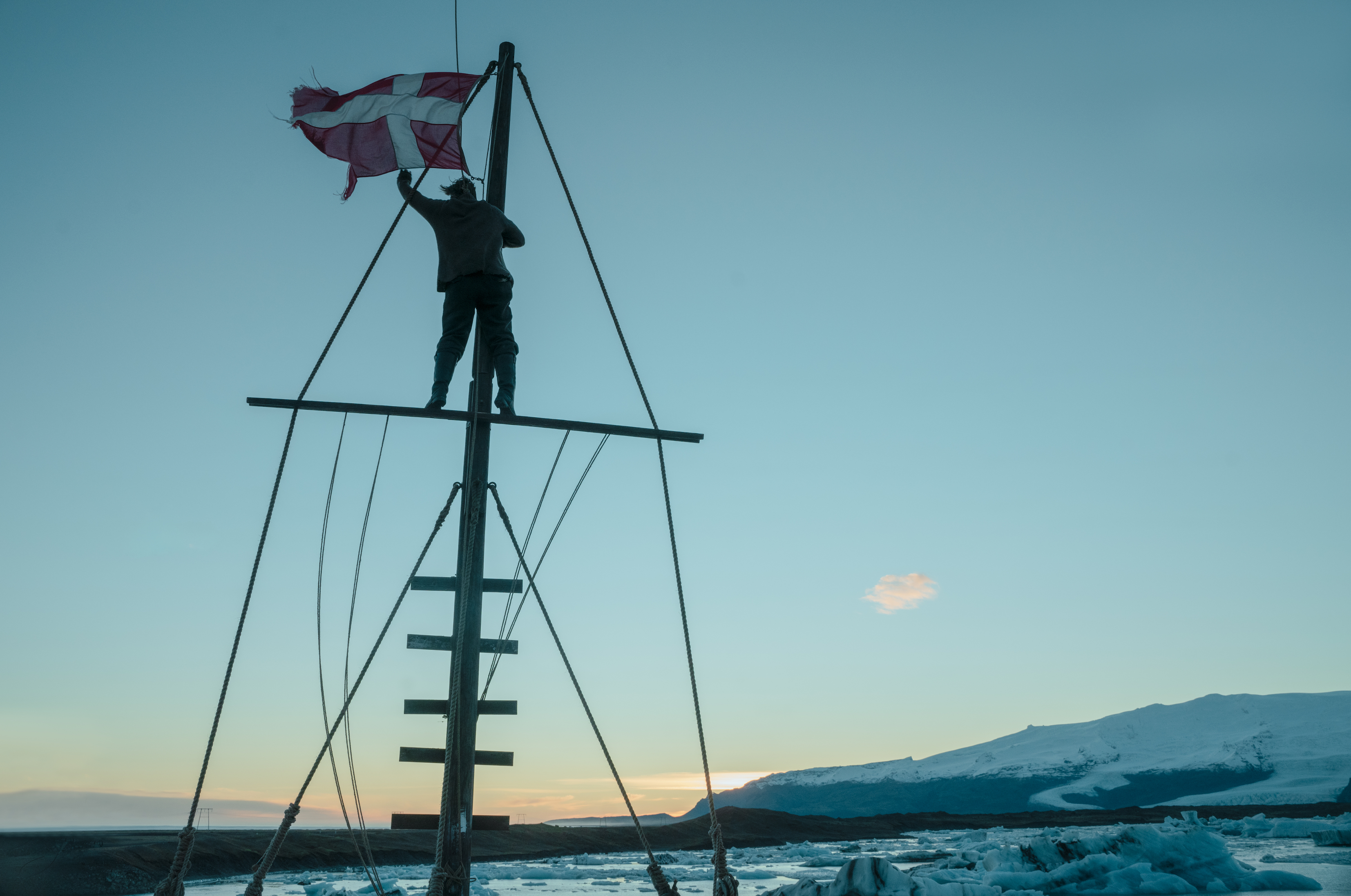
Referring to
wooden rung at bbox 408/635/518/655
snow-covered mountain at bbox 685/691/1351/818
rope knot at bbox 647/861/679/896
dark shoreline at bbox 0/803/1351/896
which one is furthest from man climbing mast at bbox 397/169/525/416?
snow-covered mountain at bbox 685/691/1351/818

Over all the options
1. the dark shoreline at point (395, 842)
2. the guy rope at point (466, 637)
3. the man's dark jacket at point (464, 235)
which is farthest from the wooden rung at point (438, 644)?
the dark shoreline at point (395, 842)

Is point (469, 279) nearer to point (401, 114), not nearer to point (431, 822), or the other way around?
point (401, 114)

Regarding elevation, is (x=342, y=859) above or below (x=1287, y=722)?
below

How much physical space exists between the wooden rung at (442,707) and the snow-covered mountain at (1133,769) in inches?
2450

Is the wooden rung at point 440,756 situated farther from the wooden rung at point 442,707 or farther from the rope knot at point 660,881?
the rope knot at point 660,881

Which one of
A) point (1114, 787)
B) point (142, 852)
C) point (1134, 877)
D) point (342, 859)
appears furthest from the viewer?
point (1114, 787)

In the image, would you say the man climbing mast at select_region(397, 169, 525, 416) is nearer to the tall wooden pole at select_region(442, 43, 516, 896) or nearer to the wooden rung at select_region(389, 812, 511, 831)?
the tall wooden pole at select_region(442, 43, 516, 896)

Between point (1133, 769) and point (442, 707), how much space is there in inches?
3210

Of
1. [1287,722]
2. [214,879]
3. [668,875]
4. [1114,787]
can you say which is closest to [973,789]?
[1114,787]

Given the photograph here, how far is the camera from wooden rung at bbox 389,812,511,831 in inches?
220

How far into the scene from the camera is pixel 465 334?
630 cm

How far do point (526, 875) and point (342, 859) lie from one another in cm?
775

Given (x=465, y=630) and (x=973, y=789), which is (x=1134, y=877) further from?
(x=973, y=789)

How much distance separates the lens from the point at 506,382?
20.5 ft
